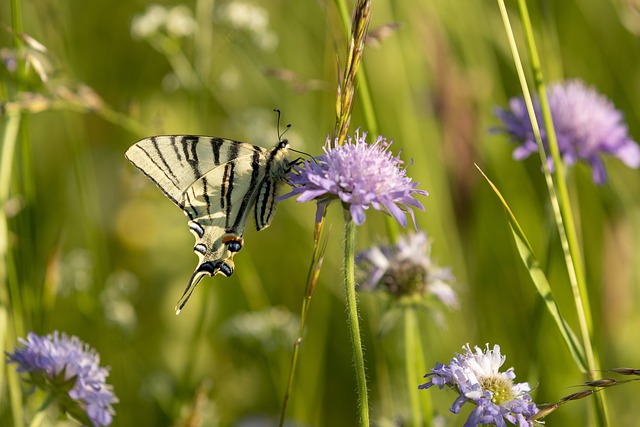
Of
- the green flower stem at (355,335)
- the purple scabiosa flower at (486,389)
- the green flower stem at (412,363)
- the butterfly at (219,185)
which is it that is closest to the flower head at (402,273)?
the green flower stem at (412,363)

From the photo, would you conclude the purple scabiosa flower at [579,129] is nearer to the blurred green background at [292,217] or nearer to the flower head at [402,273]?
the blurred green background at [292,217]

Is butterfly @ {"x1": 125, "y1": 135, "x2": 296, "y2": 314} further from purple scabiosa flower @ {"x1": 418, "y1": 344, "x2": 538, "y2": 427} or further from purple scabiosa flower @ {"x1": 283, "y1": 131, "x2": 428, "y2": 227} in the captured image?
purple scabiosa flower @ {"x1": 418, "y1": 344, "x2": 538, "y2": 427}

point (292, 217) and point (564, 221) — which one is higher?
point (292, 217)

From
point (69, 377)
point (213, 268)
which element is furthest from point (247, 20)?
point (69, 377)

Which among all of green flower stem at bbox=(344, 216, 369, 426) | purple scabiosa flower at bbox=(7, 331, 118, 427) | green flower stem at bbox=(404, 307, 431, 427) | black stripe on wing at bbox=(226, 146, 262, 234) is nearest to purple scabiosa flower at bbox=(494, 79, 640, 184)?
green flower stem at bbox=(404, 307, 431, 427)

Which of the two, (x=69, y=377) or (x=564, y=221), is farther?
(x=564, y=221)

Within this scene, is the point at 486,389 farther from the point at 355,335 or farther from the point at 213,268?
the point at 213,268
